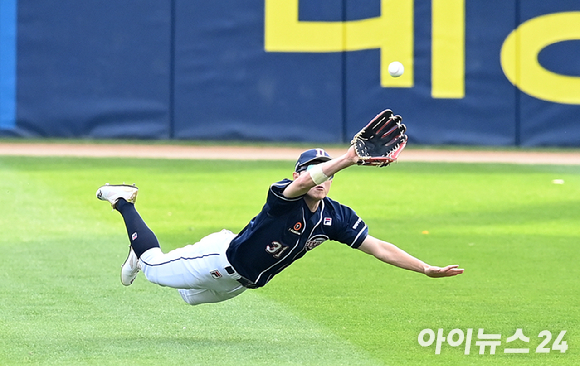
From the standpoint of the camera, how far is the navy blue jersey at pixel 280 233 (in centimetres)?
589

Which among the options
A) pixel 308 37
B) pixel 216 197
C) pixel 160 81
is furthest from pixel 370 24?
pixel 216 197

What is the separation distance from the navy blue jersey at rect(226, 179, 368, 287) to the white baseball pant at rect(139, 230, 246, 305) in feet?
0.37

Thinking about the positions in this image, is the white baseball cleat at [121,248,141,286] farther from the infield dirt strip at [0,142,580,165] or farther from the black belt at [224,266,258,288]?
the infield dirt strip at [0,142,580,165]

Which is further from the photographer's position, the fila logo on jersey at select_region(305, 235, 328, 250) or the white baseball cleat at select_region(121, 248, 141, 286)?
the white baseball cleat at select_region(121, 248, 141, 286)

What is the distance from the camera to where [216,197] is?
13.1 metres

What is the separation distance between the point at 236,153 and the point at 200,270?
12.1 metres

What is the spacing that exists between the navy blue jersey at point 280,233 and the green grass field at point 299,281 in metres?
0.50

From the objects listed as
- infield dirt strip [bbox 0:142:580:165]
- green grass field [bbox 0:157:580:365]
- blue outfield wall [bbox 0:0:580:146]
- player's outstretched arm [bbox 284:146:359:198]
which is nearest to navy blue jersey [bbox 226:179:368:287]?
player's outstretched arm [bbox 284:146:359:198]

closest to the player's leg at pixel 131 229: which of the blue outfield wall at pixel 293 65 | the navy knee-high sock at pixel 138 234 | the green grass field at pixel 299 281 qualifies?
the navy knee-high sock at pixel 138 234

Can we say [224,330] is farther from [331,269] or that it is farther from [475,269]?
[475,269]

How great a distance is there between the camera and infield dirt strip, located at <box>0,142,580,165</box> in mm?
17656

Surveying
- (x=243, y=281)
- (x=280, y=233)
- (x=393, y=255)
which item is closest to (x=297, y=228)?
(x=280, y=233)

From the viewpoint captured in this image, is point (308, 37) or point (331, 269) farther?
point (308, 37)

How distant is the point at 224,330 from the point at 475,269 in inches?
123
